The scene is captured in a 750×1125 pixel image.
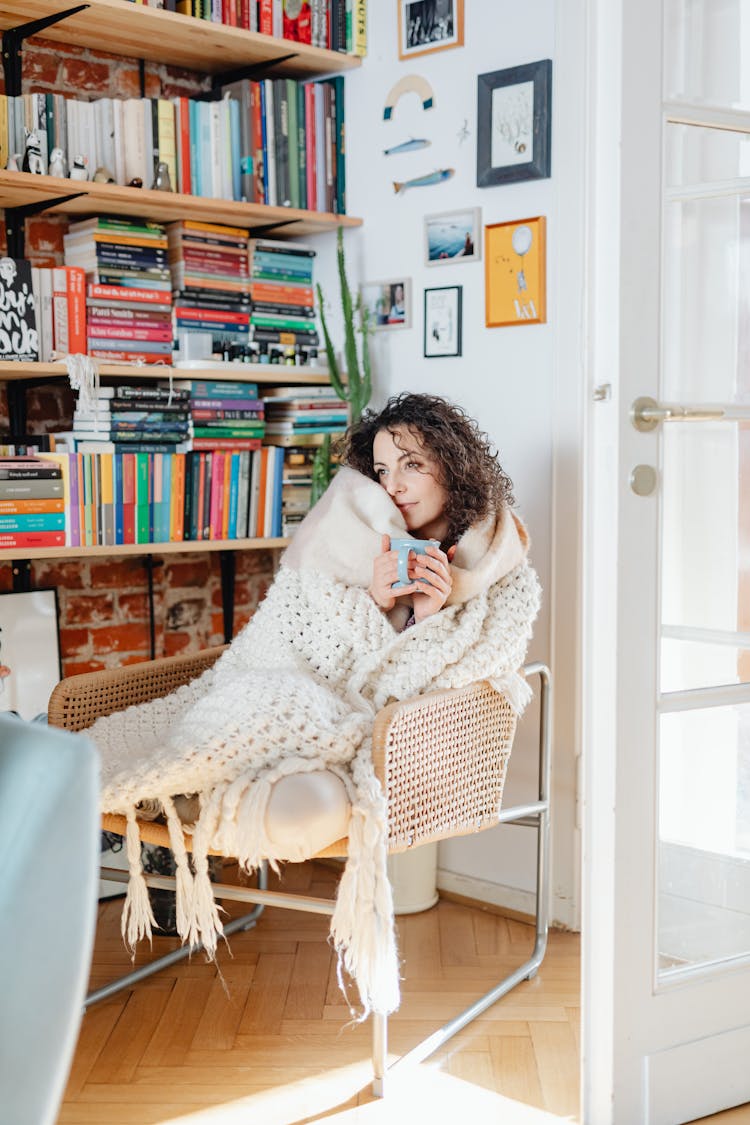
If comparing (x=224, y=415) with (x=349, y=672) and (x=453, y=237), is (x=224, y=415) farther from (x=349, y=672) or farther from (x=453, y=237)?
(x=349, y=672)

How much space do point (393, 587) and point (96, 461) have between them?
0.85 metres

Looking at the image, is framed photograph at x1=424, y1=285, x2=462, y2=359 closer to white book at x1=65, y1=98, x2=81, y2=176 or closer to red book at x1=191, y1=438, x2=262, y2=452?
red book at x1=191, y1=438, x2=262, y2=452

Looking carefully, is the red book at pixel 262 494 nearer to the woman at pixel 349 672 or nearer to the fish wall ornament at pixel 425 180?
the woman at pixel 349 672

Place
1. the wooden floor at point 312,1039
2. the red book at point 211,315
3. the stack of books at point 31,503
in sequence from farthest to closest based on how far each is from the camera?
the red book at point 211,315 < the stack of books at point 31,503 < the wooden floor at point 312,1039

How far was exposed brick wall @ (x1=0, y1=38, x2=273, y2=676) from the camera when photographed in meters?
2.88

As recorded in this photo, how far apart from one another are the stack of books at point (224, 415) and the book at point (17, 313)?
0.40 metres

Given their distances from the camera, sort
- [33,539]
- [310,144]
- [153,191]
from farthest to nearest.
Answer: [310,144], [153,191], [33,539]

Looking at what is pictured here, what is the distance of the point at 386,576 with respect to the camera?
2260 millimetres

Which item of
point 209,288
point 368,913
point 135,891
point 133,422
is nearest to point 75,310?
point 133,422

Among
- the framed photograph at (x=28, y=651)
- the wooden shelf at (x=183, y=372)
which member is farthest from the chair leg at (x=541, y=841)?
the framed photograph at (x=28, y=651)

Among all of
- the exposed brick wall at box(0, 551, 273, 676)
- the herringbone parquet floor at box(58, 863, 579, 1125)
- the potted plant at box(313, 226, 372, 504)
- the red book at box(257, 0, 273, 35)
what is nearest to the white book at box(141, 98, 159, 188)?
the red book at box(257, 0, 273, 35)

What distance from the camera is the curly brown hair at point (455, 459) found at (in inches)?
93.6

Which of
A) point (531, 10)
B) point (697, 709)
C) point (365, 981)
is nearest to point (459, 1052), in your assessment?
point (365, 981)

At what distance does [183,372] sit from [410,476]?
766mm
